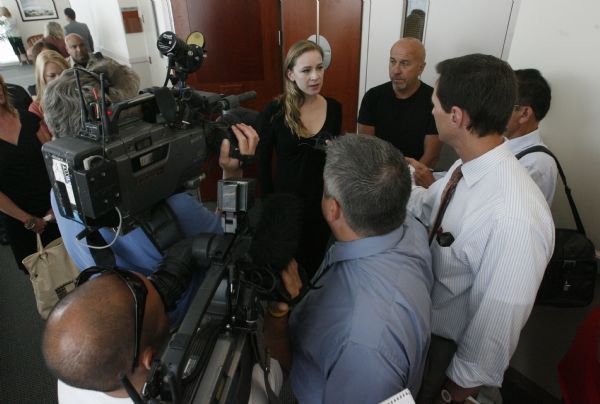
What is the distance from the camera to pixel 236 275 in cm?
68

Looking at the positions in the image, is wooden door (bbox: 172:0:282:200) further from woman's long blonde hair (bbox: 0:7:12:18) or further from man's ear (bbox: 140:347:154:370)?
woman's long blonde hair (bbox: 0:7:12:18)

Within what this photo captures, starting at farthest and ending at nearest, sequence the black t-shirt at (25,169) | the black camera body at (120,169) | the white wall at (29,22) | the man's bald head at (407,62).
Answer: the white wall at (29,22), the man's bald head at (407,62), the black t-shirt at (25,169), the black camera body at (120,169)

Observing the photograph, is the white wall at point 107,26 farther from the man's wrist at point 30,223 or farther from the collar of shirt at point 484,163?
the collar of shirt at point 484,163

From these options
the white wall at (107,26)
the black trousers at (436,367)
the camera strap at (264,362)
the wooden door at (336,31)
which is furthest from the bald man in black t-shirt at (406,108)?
the white wall at (107,26)

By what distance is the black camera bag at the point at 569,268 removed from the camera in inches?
54.9

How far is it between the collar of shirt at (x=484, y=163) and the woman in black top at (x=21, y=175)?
207 cm

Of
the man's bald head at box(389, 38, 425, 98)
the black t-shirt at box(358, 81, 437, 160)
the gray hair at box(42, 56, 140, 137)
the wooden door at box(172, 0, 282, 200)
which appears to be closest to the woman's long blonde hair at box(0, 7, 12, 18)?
the wooden door at box(172, 0, 282, 200)

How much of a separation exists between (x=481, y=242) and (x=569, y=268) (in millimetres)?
648

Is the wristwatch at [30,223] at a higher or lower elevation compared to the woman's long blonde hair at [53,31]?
lower

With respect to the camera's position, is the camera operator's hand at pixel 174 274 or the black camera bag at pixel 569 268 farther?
the black camera bag at pixel 569 268

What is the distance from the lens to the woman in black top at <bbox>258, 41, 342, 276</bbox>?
6.22ft

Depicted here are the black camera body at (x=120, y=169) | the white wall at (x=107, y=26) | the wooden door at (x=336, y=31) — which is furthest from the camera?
the white wall at (x=107, y=26)

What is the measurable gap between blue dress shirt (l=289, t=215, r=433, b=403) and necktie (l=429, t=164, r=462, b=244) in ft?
0.94

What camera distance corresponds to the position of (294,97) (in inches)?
76.0
